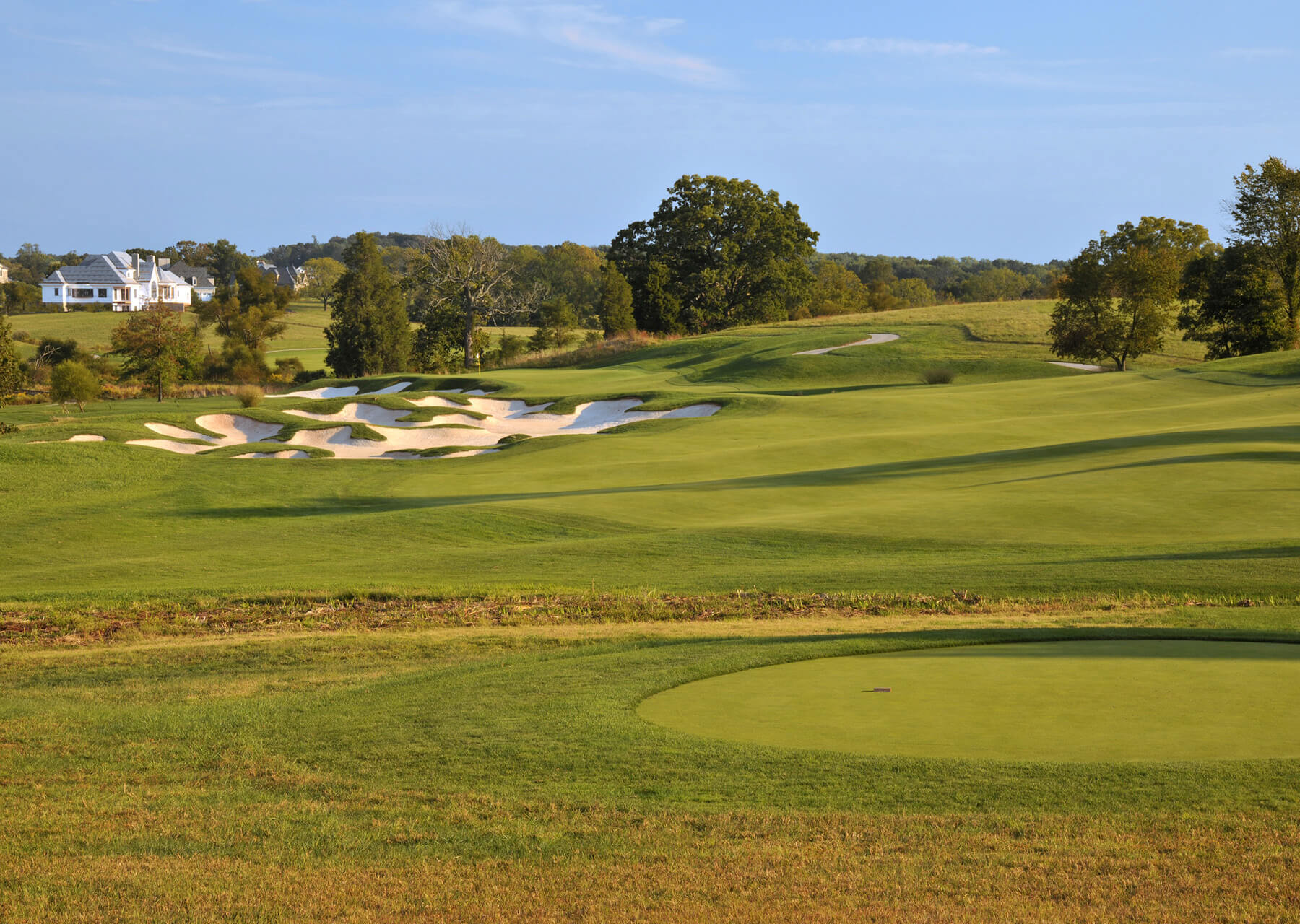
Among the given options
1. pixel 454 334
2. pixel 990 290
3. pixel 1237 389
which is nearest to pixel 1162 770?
pixel 1237 389

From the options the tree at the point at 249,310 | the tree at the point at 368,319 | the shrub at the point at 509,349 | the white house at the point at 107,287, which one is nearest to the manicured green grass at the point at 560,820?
the tree at the point at 368,319

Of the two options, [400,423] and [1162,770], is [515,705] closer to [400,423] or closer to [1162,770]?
[1162,770]

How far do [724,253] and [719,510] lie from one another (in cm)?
5864

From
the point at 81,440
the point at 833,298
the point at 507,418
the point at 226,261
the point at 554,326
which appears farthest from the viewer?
the point at 226,261

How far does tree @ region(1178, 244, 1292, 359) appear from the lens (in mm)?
46562

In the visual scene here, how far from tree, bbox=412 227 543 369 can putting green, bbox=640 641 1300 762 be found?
55.2 m

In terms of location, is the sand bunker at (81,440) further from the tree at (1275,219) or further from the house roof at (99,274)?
the house roof at (99,274)

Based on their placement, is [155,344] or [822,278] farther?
[822,278]

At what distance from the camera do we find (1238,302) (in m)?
47.0

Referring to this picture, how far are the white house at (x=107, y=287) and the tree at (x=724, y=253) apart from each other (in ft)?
212

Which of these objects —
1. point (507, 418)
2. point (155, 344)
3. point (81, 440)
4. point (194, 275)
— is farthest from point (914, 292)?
point (81, 440)

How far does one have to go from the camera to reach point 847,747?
264 inches

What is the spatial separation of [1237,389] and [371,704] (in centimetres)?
3570

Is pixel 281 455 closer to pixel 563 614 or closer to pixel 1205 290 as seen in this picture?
pixel 563 614
